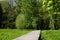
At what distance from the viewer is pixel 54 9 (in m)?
19.4

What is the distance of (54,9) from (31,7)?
8.37m

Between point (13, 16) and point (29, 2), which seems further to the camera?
point (13, 16)

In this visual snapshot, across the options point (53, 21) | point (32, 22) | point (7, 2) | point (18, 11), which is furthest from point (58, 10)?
point (7, 2)

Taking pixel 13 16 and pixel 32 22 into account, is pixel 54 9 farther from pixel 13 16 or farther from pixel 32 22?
pixel 13 16

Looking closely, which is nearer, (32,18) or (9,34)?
(9,34)

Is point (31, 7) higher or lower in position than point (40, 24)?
higher

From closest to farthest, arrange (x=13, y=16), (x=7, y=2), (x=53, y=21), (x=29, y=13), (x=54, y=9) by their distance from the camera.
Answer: (x=54, y=9)
(x=53, y=21)
(x=29, y=13)
(x=13, y=16)
(x=7, y=2)

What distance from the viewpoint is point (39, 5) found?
28.9 metres

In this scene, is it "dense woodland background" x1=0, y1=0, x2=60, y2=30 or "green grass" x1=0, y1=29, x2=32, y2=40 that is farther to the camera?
"dense woodland background" x1=0, y1=0, x2=60, y2=30

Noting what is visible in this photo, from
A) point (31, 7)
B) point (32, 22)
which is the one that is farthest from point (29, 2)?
point (32, 22)

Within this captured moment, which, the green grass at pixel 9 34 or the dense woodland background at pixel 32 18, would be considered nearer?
the green grass at pixel 9 34

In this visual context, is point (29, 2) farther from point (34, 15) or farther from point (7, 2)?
point (7, 2)

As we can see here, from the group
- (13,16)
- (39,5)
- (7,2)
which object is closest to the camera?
(39,5)

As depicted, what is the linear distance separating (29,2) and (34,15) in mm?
1833
